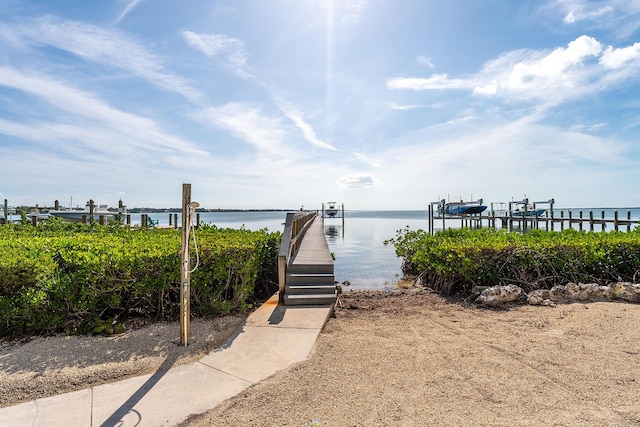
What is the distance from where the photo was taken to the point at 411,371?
3.48m

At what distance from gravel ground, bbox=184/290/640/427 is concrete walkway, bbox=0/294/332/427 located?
0.18 metres

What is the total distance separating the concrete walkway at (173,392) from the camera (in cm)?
270

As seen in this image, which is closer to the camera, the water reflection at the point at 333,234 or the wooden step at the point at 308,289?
the wooden step at the point at 308,289

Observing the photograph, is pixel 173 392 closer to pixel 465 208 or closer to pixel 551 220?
pixel 551 220

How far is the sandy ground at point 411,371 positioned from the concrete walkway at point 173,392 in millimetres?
166

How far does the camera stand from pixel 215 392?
305 cm

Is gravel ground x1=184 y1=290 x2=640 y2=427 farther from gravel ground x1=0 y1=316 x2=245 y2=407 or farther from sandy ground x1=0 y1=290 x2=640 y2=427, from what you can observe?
gravel ground x1=0 y1=316 x2=245 y2=407

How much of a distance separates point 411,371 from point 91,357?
326 centimetres

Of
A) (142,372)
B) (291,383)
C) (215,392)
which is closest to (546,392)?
(291,383)

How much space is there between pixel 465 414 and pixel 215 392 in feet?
6.63

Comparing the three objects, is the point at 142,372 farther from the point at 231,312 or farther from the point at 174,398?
the point at 231,312

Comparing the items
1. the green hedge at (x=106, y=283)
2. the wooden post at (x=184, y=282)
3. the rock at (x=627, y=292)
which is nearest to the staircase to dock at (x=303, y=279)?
the green hedge at (x=106, y=283)

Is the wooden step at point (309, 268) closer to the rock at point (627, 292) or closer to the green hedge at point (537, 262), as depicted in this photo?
the green hedge at point (537, 262)

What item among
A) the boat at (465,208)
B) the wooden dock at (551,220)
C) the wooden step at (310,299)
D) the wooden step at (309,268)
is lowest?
the wooden step at (310,299)
